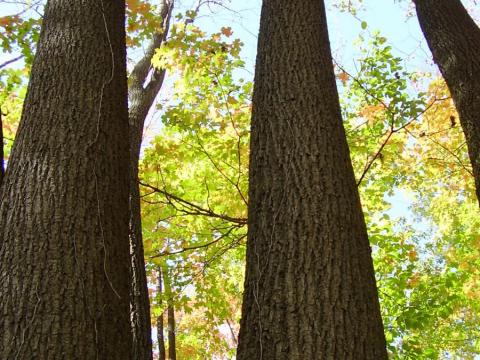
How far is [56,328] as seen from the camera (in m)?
2.02

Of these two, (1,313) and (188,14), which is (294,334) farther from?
(188,14)

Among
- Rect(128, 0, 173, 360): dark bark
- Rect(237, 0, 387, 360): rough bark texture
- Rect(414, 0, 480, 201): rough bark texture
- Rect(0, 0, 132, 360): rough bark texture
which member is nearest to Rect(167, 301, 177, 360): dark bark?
Rect(128, 0, 173, 360): dark bark

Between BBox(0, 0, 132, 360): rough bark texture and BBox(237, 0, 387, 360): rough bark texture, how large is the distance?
0.74 meters

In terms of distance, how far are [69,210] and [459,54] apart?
385 cm

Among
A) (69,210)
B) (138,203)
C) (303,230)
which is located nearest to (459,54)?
(303,230)

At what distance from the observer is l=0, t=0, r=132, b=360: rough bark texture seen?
6.73ft

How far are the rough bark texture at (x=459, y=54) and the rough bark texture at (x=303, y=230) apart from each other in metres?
1.71

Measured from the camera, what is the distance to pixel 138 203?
418cm

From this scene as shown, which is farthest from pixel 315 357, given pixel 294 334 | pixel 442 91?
pixel 442 91

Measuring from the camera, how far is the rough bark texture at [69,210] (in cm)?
205

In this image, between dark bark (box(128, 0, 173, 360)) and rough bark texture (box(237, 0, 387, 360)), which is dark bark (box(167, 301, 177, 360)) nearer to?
dark bark (box(128, 0, 173, 360))

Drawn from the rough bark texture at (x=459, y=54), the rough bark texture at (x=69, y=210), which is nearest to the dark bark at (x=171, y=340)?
the rough bark texture at (x=459, y=54)

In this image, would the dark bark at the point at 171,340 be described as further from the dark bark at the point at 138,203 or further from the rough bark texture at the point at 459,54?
the rough bark texture at the point at 459,54

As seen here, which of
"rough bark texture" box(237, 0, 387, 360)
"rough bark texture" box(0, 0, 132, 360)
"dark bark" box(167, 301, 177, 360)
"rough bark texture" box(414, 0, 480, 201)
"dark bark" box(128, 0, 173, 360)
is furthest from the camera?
"dark bark" box(167, 301, 177, 360)
